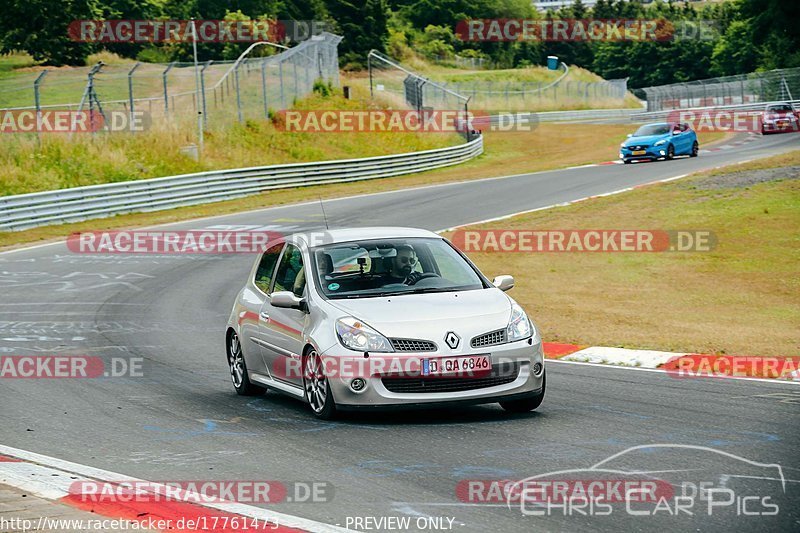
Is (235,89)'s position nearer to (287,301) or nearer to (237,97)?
(237,97)

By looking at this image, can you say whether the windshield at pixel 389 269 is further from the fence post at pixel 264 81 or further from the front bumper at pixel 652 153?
the fence post at pixel 264 81

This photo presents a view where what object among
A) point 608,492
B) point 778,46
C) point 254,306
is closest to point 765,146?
point 254,306

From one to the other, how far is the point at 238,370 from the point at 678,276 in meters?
11.2

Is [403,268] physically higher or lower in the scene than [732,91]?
higher

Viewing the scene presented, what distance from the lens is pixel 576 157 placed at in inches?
1916

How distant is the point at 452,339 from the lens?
341 inches

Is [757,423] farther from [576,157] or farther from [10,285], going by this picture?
[576,157]

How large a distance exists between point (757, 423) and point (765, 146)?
38.0 m

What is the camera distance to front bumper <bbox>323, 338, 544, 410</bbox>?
8648mm

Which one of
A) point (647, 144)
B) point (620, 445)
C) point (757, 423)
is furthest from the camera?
point (647, 144)

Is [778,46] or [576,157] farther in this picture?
[778,46]

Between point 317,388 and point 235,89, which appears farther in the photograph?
point 235,89

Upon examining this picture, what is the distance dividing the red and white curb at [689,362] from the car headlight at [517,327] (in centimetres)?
266

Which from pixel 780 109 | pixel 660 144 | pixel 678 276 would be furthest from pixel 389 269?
pixel 780 109
